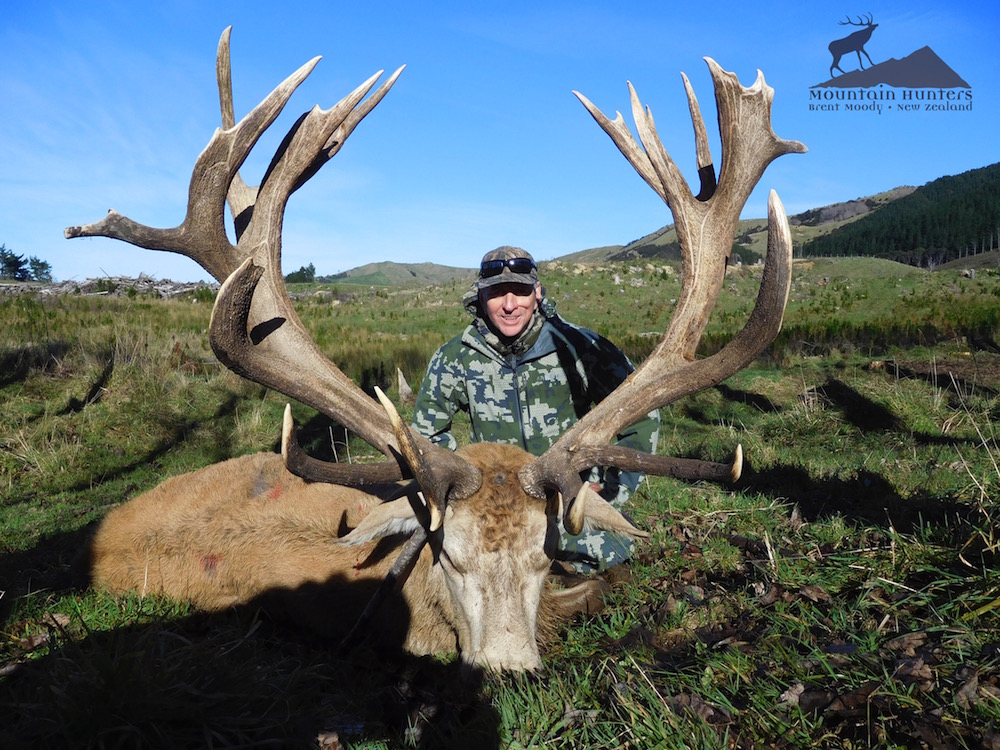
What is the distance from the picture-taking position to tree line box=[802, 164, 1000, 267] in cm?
10844

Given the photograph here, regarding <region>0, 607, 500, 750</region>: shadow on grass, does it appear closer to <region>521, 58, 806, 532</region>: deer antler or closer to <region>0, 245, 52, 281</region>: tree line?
<region>521, 58, 806, 532</region>: deer antler

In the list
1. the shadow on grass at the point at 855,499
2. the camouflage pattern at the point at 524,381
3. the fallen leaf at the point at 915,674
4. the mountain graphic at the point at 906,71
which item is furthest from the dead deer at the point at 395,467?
the mountain graphic at the point at 906,71

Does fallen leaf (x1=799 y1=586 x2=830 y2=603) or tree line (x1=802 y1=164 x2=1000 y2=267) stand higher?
tree line (x1=802 y1=164 x2=1000 y2=267)

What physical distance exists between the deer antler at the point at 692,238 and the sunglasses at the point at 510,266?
139cm

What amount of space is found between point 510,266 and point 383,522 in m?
2.45

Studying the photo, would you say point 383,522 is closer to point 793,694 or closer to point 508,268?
point 793,694

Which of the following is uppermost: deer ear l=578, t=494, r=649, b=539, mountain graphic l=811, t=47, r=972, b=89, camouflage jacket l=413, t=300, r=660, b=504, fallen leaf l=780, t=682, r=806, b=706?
mountain graphic l=811, t=47, r=972, b=89

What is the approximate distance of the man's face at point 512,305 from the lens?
530 centimetres

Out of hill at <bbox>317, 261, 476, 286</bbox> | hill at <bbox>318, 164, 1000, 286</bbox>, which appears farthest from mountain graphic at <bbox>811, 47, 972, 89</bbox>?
hill at <bbox>317, 261, 476, 286</bbox>

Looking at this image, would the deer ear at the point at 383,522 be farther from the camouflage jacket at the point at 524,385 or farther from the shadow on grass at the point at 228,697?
the camouflage jacket at the point at 524,385

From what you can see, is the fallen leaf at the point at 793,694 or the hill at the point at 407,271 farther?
the hill at the point at 407,271

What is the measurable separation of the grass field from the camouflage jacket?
1.16 m

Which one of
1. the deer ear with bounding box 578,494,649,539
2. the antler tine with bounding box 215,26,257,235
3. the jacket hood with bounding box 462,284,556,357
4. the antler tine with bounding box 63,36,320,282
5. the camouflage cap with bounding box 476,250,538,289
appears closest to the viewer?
the antler tine with bounding box 63,36,320,282

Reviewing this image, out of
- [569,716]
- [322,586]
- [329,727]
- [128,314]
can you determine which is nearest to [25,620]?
[322,586]
